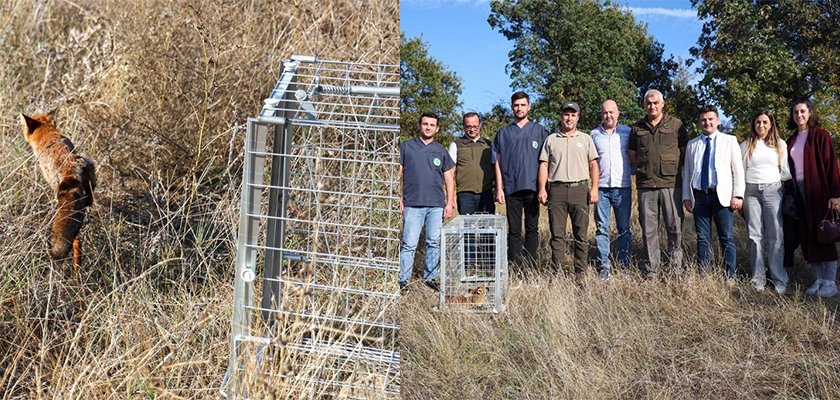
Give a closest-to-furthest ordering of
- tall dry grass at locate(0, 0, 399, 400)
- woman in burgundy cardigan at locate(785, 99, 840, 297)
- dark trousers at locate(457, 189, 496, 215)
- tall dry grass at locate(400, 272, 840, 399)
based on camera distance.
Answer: tall dry grass at locate(0, 0, 399, 400)
tall dry grass at locate(400, 272, 840, 399)
woman in burgundy cardigan at locate(785, 99, 840, 297)
dark trousers at locate(457, 189, 496, 215)

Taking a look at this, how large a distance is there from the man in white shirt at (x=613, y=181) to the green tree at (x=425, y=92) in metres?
1.83

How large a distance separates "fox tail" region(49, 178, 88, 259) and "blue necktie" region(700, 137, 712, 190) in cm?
393

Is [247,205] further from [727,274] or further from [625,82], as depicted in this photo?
[625,82]

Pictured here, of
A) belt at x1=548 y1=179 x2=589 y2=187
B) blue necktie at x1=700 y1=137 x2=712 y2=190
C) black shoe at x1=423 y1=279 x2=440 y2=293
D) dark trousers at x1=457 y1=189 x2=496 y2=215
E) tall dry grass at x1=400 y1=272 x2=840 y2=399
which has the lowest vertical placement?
tall dry grass at x1=400 y1=272 x2=840 y2=399

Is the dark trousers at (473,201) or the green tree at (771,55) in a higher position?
the green tree at (771,55)

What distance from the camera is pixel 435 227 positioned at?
4758 mm

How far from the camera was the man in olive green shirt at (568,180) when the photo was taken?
4.66 m

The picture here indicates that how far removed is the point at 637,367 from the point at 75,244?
97.8 inches

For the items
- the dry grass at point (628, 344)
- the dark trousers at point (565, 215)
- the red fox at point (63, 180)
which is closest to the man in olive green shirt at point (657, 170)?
the dark trousers at point (565, 215)

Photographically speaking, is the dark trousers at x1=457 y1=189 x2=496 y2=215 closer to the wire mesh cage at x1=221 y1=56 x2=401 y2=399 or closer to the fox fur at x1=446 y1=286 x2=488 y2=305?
the fox fur at x1=446 y1=286 x2=488 y2=305

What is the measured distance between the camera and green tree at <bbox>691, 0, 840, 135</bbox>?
5.75m

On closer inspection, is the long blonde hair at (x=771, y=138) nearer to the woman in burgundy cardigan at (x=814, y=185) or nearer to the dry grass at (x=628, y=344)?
the woman in burgundy cardigan at (x=814, y=185)

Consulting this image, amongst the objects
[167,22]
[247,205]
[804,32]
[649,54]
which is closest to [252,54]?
[167,22]

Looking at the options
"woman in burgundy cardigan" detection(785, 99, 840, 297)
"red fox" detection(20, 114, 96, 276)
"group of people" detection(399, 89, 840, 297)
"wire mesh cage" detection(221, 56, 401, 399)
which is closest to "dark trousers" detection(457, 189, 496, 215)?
"group of people" detection(399, 89, 840, 297)
